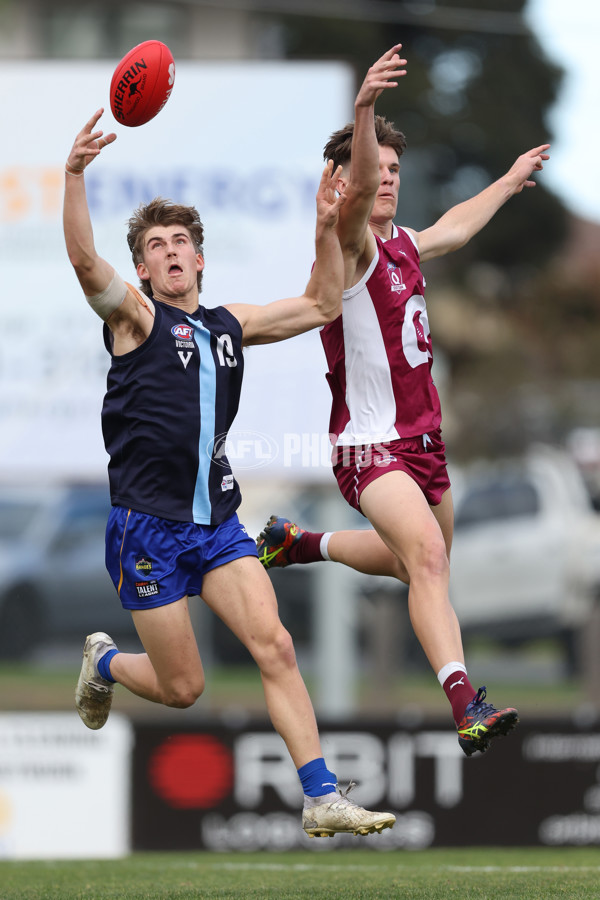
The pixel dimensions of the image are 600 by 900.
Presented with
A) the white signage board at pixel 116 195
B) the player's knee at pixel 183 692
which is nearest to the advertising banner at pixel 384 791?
the white signage board at pixel 116 195

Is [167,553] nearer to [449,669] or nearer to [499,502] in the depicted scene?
[449,669]

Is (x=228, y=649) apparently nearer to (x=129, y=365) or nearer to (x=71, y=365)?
(x=71, y=365)

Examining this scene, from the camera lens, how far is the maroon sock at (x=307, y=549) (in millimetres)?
6223

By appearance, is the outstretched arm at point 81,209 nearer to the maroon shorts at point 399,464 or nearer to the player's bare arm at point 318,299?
the player's bare arm at point 318,299

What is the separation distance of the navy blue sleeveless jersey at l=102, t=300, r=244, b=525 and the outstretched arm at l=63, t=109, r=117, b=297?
350mm

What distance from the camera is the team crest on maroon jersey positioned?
5.67 metres

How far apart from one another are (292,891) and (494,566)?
8.91m

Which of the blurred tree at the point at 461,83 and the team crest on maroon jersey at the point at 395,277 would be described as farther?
the blurred tree at the point at 461,83

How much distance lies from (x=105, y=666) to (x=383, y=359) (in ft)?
5.75

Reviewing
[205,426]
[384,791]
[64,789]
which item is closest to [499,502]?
[384,791]

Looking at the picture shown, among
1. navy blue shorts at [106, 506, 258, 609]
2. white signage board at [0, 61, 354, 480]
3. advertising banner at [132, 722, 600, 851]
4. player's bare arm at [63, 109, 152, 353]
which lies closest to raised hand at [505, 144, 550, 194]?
player's bare arm at [63, 109, 152, 353]

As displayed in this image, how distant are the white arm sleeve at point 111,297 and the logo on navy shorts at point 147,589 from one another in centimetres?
104

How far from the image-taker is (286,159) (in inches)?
453

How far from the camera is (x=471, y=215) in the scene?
242 inches
